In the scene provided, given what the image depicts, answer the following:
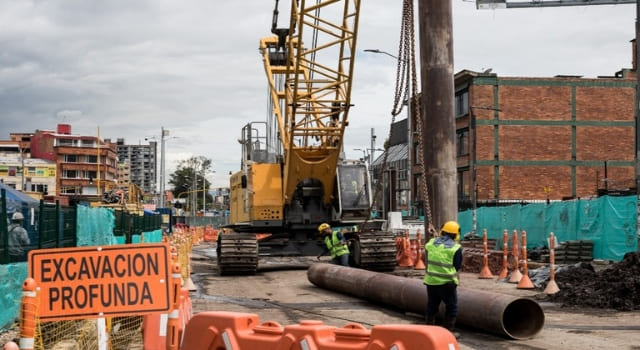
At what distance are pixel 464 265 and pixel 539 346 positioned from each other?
13.7 m

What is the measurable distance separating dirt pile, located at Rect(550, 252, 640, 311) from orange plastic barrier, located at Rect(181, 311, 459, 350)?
8.66 meters

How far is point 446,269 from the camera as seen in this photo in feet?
33.8

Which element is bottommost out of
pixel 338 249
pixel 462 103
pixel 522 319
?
pixel 522 319

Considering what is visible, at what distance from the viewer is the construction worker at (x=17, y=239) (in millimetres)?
10805

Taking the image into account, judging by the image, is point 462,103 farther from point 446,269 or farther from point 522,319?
point 446,269

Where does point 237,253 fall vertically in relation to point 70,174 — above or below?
below

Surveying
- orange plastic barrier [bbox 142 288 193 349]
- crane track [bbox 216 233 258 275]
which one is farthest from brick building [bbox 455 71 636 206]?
orange plastic barrier [bbox 142 288 193 349]

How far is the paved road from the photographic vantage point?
1033 cm

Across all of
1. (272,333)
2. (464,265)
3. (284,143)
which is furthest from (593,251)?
(272,333)

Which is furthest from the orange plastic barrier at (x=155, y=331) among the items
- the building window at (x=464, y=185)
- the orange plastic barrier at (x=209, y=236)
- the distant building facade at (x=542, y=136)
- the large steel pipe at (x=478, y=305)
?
the orange plastic barrier at (x=209, y=236)

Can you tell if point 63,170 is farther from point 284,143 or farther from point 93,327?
point 93,327

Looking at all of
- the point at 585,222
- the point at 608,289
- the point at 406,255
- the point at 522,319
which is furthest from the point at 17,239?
the point at 585,222

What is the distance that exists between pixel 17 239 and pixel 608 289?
10156 millimetres

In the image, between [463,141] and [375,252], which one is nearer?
[375,252]
